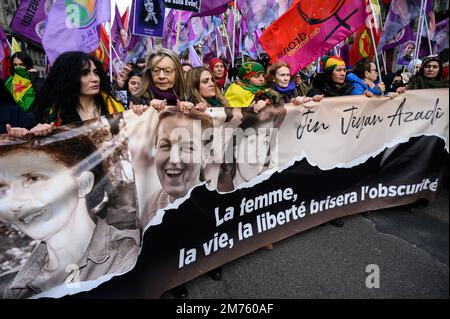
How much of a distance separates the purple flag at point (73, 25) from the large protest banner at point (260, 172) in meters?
3.15

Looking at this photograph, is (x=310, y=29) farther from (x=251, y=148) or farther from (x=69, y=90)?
(x=69, y=90)

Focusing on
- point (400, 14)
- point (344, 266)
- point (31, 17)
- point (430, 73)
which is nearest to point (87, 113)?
point (344, 266)

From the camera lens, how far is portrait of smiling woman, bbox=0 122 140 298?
182 cm

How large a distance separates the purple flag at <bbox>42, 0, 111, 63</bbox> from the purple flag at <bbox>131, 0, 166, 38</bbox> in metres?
0.62

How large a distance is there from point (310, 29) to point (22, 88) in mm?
4209

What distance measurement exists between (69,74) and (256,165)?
1.56 metres

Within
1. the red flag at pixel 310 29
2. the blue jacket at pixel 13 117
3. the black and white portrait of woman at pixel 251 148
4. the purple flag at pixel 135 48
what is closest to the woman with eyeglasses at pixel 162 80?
the black and white portrait of woman at pixel 251 148

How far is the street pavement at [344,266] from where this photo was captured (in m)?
2.29

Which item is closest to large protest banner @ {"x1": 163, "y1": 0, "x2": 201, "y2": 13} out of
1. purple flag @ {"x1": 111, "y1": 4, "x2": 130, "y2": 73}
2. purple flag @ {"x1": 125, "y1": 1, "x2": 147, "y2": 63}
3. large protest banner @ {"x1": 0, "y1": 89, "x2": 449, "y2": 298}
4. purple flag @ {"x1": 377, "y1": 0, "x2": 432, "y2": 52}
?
large protest banner @ {"x1": 0, "y1": 89, "x2": 449, "y2": 298}

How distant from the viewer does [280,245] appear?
2.97 m

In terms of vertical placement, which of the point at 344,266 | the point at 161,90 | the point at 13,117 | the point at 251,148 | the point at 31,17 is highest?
the point at 31,17

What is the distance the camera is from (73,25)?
4520 millimetres

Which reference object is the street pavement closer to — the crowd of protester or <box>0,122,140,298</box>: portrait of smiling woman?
the crowd of protester

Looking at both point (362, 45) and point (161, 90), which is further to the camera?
point (362, 45)
